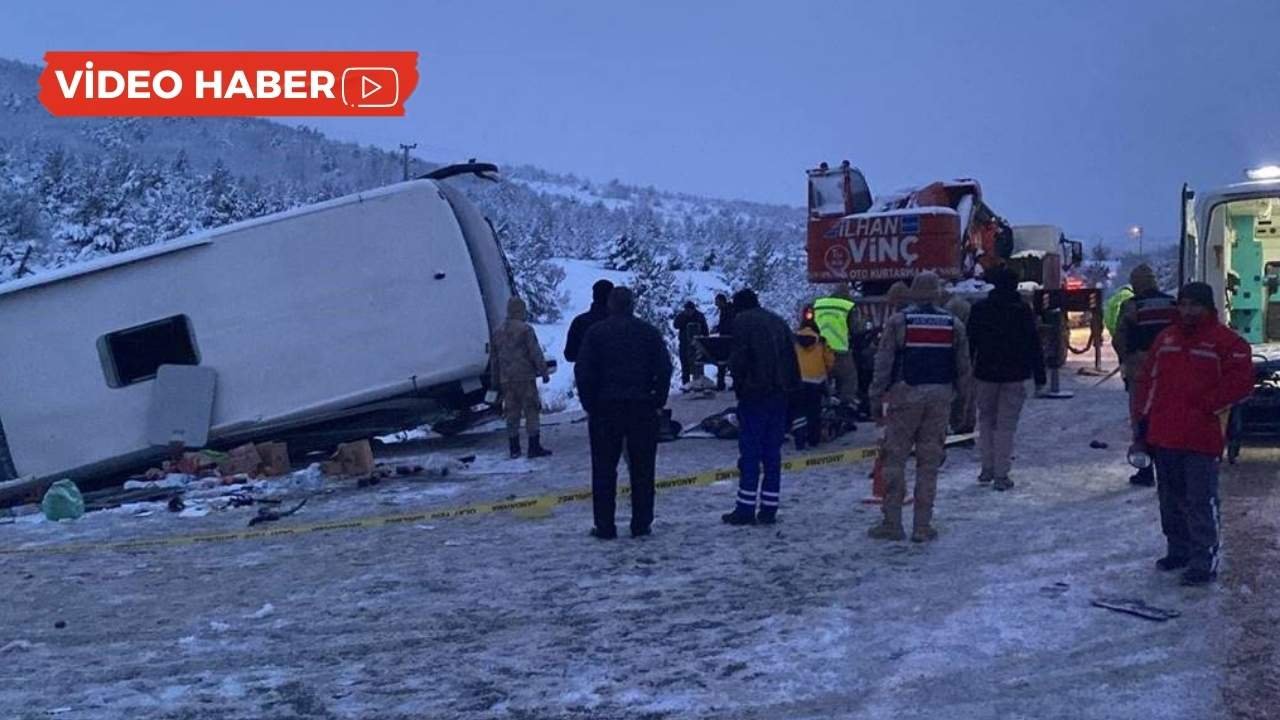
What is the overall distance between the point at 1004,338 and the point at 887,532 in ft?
8.90

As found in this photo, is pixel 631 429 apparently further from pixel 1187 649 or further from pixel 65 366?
pixel 65 366

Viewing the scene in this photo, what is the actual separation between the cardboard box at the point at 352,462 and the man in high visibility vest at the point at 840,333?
16.5 feet

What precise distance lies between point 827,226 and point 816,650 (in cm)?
1193

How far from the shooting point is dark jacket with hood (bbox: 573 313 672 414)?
8.02 metres

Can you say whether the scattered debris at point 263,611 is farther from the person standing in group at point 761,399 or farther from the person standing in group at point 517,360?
the person standing in group at point 517,360

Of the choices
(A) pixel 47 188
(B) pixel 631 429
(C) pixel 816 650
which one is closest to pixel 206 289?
(B) pixel 631 429

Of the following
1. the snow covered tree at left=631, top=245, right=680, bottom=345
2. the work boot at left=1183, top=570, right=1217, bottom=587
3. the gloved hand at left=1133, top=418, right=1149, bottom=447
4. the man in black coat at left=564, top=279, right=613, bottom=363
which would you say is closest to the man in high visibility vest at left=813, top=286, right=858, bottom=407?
the man in black coat at left=564, top=279, right=613, bottom=363

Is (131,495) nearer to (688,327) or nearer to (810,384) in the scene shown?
(810,384)

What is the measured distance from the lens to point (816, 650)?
17.8 ft

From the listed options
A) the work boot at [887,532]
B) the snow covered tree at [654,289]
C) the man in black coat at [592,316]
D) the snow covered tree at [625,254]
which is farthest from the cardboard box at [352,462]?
the snow covered tree at [625,254]

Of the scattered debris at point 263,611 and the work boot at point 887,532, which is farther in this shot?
the work boot at point 887,532

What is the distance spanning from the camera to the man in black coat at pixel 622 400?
804cm

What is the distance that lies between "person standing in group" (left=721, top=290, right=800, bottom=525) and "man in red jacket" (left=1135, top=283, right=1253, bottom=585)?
261 cm

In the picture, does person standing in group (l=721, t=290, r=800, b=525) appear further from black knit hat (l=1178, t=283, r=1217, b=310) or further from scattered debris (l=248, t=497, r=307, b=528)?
scattered debris (l=248, t=497, r=307, b=528)
